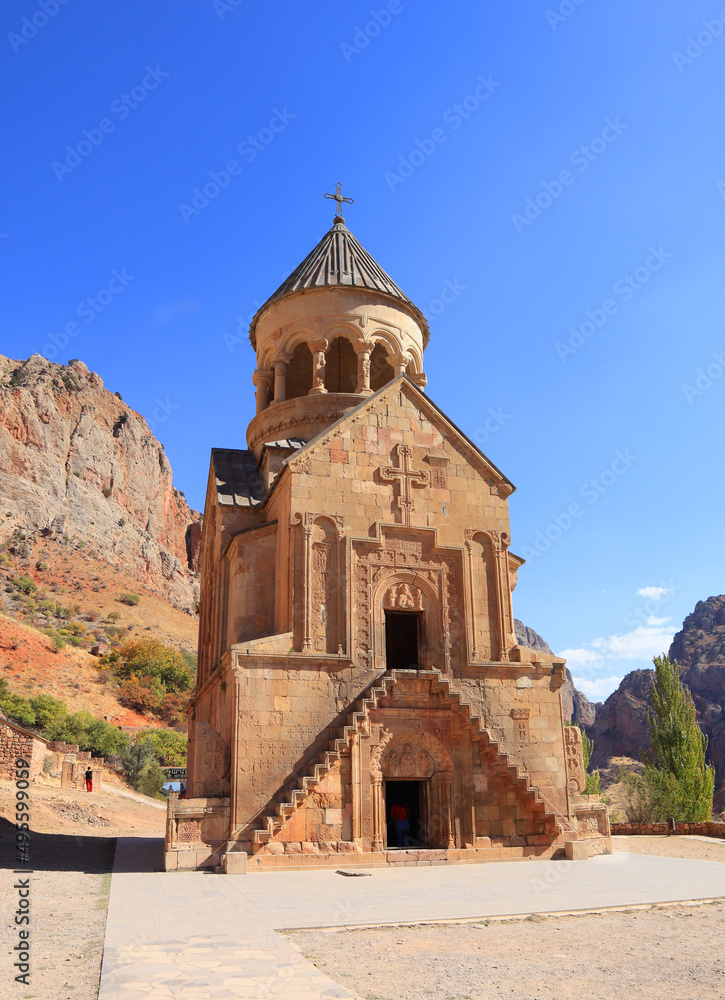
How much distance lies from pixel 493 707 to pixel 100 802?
18123 mm

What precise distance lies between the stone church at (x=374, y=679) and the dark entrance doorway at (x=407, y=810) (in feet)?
0.17

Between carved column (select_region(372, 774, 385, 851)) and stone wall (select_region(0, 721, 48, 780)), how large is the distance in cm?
1594

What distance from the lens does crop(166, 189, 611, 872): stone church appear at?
14.8 metres

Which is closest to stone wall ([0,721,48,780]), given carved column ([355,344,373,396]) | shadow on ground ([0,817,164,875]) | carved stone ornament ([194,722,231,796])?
shadow on ground ([0,817,164,875])

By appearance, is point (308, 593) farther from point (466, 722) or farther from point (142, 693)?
point (142, 693)

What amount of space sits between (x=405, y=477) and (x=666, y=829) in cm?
1476

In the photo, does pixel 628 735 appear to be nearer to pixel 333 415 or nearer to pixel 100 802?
pixel 100 802

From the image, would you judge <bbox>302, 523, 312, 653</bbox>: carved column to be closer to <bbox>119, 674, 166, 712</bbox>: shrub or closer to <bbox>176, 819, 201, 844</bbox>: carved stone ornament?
<bbox>176, 819, 201, 844</bbox>: carved stone ornament

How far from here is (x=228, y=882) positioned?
12.4 m

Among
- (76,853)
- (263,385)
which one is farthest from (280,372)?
(76,853)

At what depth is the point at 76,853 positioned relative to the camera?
16578mm

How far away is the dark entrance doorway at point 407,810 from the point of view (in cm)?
1647

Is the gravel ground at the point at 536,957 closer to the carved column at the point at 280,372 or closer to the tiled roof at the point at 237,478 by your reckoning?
the tiled roof at the point at 237,478

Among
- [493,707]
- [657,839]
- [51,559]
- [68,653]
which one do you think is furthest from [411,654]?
[51,559]
